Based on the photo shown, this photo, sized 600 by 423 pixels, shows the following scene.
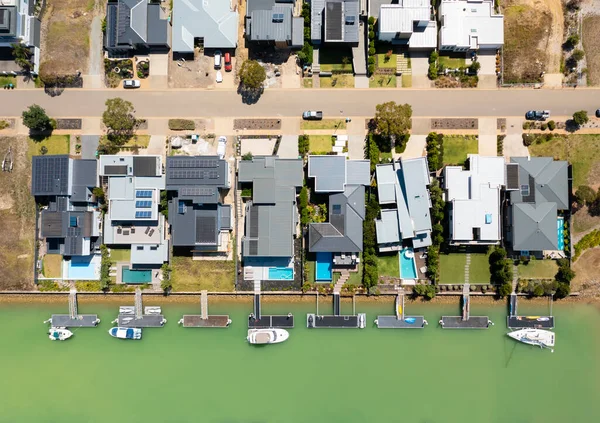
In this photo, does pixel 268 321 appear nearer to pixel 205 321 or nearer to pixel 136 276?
pixel 205 321

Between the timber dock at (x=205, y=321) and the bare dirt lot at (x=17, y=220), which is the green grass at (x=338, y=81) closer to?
the timber dock at (x=205, y=321)

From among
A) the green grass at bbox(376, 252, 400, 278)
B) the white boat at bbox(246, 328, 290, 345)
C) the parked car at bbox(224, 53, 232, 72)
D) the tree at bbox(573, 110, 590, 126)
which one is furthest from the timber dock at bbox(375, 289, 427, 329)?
the parked car at bbox(224, 53, 232, 72)

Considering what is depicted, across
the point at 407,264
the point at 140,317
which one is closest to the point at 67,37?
the point at 140,317

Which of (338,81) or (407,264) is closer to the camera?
(407,264)

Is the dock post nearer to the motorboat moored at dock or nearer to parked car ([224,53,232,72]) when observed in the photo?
the motorboat moored at dock

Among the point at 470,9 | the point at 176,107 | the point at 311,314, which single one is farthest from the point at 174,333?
the point at 470,9

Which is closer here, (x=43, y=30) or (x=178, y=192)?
(x=178, y=192)

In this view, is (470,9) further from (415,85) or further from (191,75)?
(191,75)

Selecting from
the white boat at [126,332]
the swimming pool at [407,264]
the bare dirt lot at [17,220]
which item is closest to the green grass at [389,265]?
the swimming pool at [407,264]
